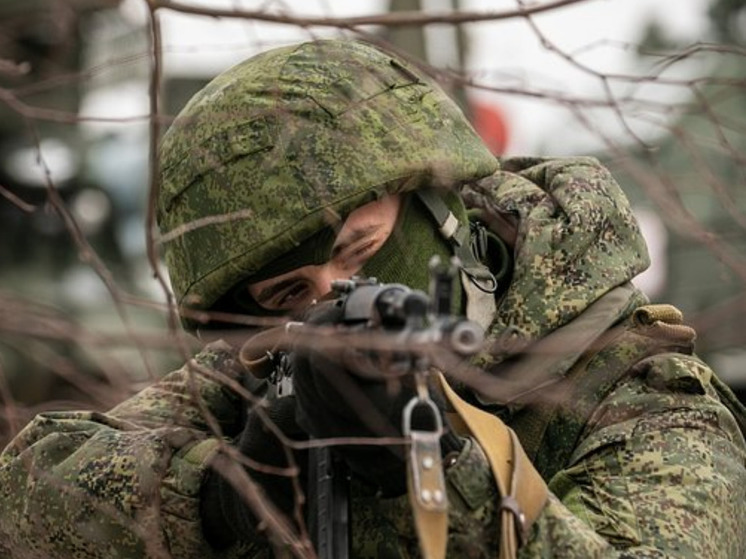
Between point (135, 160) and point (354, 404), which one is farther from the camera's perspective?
point (135, 160)

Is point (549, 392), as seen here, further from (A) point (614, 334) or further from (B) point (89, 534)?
(B) point (89, 534)

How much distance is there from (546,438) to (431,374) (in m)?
0.55

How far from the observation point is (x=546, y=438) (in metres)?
3.88

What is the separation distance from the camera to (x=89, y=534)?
4070 millimetres

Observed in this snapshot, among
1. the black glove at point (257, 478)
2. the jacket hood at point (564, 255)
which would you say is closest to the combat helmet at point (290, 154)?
the jacket hood at point (564, 255)

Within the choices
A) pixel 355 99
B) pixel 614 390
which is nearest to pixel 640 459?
pixel 614 390

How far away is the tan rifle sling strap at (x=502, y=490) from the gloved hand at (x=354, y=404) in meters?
0.09

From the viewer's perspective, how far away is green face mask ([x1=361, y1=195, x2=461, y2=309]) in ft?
12.6

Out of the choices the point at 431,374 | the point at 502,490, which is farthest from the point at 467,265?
the point at 502,490

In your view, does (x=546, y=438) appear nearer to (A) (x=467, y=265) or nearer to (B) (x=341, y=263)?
(A) (x=467, y=265)

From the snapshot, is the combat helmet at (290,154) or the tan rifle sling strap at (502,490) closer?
the tan rifle sling strap at (502,490)

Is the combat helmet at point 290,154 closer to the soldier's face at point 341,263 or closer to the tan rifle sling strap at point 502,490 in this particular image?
the soldier's face at point 341,263

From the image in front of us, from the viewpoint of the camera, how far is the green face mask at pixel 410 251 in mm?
3840

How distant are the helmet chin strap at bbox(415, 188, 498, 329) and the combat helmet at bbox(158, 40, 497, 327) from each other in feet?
0.15
